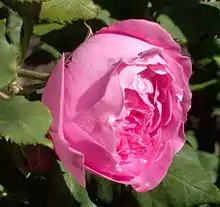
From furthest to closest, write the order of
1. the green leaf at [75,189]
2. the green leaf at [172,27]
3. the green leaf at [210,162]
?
the green leaf at [210,162] < the green leaf at [172,27] < the green leaf at [75,189]

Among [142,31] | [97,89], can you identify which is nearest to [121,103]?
[97,89]

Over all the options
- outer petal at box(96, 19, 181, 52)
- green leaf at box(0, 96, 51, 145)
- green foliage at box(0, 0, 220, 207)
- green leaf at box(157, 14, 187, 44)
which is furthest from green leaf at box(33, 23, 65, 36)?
green leaf at box(0, 96, 51, 145)

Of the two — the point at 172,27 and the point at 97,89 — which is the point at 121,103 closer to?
the point at 97,89

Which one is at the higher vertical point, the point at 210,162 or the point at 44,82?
the point at 44,82

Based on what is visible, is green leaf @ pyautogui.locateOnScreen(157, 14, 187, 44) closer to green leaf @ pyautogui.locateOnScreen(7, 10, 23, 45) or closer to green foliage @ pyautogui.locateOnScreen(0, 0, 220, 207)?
green foliage @ pyautogui.locateOnScreen(0, 0, 220, 207)

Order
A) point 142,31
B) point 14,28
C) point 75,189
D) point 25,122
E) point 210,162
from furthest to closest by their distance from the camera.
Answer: point 210,162 → point 14,28 → point 75,189 → point 142,31 → point 25,122

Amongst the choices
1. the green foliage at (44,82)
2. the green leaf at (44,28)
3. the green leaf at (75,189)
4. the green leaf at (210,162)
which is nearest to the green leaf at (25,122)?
the green foliage at (44,82)

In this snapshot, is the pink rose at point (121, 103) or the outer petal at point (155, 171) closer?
the pink rose at point (121, 103)

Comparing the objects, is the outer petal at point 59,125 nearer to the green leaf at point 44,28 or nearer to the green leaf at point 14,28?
the green leaf at point 14,28
